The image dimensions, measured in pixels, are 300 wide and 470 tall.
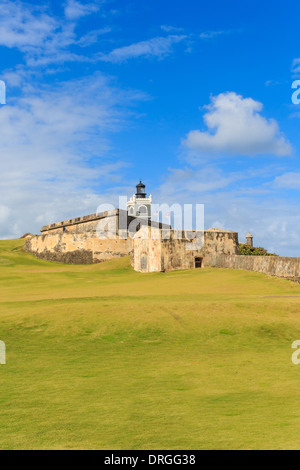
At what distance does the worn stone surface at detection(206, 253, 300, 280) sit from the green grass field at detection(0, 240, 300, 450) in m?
6.56

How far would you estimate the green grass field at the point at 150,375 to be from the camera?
508 centimetres

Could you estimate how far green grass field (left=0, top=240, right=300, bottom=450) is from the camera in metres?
5.08

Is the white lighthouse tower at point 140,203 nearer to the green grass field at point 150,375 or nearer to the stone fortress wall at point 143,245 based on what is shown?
the stone fortress wall at point 143,245

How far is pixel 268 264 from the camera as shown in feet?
76.6

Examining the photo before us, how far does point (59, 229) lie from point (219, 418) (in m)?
48.6

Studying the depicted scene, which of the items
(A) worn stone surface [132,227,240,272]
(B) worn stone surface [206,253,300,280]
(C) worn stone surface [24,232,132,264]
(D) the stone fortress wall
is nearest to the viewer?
(B) worn stone surface [206,253,300,280]

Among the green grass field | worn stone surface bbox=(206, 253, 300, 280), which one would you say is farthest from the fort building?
the green grass field

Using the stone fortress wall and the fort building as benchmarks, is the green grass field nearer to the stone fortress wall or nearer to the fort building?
the stone fortress wall

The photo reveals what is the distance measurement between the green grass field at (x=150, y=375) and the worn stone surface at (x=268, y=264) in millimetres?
6562

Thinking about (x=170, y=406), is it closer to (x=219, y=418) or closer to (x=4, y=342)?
(x=219, y=418)

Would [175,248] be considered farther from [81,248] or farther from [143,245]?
[81,248]

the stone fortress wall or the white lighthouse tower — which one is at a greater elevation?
the white lighthouse tower
